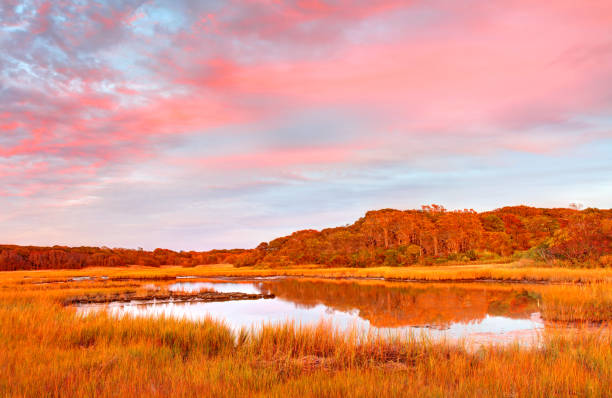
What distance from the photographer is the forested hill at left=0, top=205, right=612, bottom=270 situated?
1650 inches

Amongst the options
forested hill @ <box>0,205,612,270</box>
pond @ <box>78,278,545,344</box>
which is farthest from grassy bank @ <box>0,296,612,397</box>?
forested hill @ <box>0,205,612,270</box>

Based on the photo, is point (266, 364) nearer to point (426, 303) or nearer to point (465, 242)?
point (426, 303)

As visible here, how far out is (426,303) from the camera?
22.6m

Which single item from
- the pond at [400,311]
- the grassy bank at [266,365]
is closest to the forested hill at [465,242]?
the pond at [400,311]

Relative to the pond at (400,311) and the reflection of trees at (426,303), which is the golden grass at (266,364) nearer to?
the pond at (400,311)

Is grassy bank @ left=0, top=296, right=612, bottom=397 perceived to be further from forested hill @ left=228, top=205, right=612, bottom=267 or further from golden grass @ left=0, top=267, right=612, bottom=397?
forested hill @ left=228, top=205, right=612, bottom=267

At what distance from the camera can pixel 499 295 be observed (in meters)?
25.1

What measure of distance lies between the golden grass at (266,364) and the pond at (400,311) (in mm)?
1324

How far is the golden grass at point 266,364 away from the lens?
5656 millimetres

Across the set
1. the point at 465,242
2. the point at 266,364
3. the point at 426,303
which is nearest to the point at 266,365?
the point at 266,364

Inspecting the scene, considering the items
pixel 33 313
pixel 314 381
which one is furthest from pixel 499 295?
pixel 33 313

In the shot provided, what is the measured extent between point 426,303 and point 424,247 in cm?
6684

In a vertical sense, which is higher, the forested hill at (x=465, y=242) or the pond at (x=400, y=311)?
the forested hill at (x=465, y=242)

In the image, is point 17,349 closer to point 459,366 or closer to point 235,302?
point 459,366
